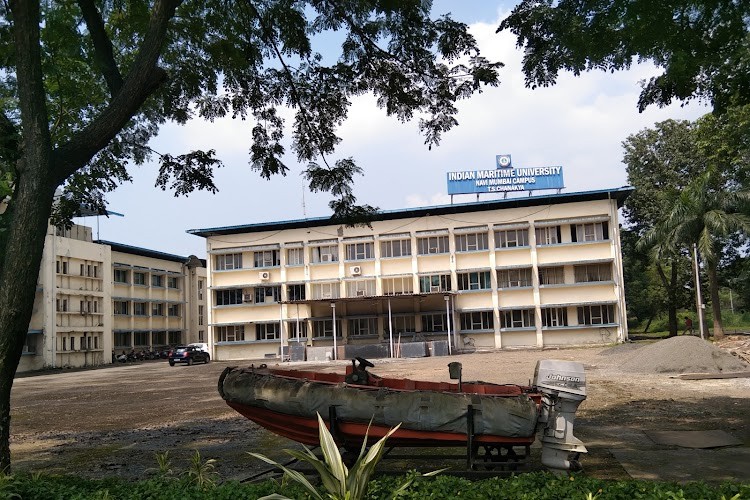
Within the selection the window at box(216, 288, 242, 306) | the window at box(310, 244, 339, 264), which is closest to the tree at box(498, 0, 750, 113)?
the window at box(310, 244, 339, 264)

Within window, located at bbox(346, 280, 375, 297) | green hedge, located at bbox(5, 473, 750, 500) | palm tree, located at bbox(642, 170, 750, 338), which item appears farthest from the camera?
window, located at bbox(346, 280, 375, 297)

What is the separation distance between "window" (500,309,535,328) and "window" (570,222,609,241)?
543 cm

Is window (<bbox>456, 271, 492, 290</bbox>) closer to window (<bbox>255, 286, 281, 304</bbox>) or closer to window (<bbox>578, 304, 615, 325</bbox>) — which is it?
window (<bbox>578, 304, 615, 325</bbox>)

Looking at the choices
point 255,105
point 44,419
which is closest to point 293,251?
point 44,419

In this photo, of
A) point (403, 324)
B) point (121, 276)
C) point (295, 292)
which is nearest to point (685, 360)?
point (403, 324)

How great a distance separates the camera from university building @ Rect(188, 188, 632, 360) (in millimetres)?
38438

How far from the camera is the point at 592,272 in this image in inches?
1527

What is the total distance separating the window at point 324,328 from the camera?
42281 millimetres

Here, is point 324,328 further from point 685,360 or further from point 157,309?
point 685,360

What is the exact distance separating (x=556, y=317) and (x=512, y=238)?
5.63 m

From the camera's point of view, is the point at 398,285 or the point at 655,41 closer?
the point at 655,41

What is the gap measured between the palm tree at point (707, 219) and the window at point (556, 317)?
7.82 m

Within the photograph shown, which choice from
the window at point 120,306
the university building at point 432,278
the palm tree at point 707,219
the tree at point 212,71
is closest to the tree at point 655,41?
the tree at point 212,71

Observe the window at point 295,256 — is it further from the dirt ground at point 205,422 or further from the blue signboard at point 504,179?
the dirt ground at point 205,422
